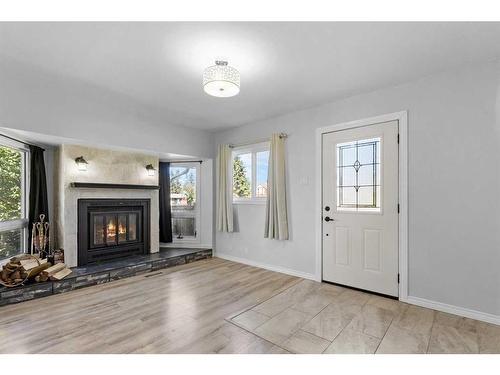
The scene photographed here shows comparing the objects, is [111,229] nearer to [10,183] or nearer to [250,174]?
[10,183]

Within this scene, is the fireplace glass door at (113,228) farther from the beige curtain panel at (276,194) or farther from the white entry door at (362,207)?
the white entry door at (362,207)

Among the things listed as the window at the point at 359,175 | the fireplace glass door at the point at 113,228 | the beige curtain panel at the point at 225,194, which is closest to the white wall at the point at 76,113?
the beige curtain panel at the point at 225,194

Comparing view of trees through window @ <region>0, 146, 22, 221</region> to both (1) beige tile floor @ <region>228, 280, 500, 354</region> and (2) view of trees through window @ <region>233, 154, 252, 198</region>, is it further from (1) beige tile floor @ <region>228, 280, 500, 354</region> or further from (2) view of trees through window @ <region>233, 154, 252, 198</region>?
(1) beige tile floor @ <region>228, 280, 500, 354</region>

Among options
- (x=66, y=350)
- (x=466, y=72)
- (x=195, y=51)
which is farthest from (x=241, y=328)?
(x=466, y=72)

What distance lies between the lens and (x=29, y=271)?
295cm

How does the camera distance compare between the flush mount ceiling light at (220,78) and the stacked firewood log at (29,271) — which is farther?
A: the stacked firewood log at (29,271)

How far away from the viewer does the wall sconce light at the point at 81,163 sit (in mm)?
3654

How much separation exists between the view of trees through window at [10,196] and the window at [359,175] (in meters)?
4.42

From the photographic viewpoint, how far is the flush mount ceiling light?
7.29 feet

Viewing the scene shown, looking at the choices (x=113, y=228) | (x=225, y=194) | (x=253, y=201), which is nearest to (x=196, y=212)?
(x=225, y=194)

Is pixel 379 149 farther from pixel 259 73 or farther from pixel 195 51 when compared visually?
pixel 195 51

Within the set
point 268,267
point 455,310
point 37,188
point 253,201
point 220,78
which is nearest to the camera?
point 220,78

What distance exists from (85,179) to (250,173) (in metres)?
2.58
